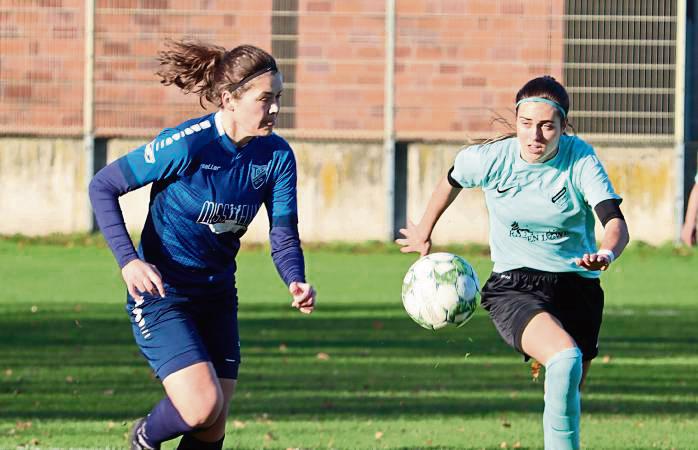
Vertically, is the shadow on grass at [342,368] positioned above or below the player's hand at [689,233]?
below

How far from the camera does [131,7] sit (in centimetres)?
2055

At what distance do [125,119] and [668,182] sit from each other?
280 inches

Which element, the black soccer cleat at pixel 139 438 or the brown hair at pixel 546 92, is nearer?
the black soccer cleat at pixel 139 438

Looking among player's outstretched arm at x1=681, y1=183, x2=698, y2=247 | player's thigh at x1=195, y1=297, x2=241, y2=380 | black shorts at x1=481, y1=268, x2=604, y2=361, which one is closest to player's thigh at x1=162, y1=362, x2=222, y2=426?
player's thigh at x1=195, y1=297, x2=241, y2=380

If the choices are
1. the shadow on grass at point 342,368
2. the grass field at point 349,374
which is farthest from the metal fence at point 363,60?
the shadow on grass at point 342,368

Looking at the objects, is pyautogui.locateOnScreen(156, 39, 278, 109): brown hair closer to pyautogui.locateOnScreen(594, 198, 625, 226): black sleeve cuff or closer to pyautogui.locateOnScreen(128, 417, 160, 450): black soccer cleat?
pyautogui.locateOnScreen(128, 417, 160, 450): black soccer cleat

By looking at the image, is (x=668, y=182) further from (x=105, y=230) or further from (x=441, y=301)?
(x=105, y=230)

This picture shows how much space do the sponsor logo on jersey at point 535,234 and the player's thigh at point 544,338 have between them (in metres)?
0.38

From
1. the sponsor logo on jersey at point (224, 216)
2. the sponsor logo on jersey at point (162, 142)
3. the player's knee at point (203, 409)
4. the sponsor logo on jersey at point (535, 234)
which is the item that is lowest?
the player's knee at point (203, 409)

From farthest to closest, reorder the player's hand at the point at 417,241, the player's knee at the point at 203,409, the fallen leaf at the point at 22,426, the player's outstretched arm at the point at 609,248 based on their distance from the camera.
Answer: the fallen leaf at the point at 22,426 < the player's hand at the point at 417,241 < the player's outstretched arm at the point at 609,248 < the player's knee at the point at 203,409

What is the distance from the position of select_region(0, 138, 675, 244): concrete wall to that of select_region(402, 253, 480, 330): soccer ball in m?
12.6

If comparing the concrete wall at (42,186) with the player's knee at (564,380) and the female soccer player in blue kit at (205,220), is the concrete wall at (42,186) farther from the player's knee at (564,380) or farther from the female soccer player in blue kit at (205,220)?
the player's knee at (564,380)

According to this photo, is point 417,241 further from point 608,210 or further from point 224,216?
point 224,216

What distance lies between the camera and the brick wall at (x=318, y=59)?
65.7ft
